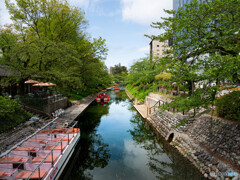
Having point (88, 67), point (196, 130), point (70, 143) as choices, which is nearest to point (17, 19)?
point (88, 67)

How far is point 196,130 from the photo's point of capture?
985 cm

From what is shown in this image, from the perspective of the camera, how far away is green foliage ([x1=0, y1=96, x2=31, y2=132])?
9.88 metres

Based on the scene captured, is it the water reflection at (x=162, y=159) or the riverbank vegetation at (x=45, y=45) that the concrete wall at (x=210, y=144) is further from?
the riverbank vegetation at (x=45, y=45)

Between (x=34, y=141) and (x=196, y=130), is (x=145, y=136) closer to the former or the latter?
(x=196, y=130)

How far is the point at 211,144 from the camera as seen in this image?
26.5 ft

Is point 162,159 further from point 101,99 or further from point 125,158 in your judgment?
point 101,99

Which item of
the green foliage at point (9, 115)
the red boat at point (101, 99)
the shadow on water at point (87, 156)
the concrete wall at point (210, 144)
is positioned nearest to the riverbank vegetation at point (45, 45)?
the green foliage at point (9, 115)

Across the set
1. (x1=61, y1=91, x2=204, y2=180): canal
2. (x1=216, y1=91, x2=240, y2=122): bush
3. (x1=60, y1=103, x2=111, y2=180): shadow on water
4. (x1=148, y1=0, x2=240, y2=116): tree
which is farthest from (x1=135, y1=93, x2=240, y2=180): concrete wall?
(x1=60, y1=103, x2=111, y2=180): shadow on water

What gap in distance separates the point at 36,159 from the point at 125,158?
578 cm

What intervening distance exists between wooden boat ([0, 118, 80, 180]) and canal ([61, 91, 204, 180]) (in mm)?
1352

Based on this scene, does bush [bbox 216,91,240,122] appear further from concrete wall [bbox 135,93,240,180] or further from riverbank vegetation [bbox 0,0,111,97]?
riverbank vegetation [bbox 0,0,111,97]

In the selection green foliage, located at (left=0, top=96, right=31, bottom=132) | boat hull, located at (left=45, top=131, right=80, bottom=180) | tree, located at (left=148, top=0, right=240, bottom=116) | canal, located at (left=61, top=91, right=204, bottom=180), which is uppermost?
tree, located at (left=148, top=0, right=240, bottom=116)

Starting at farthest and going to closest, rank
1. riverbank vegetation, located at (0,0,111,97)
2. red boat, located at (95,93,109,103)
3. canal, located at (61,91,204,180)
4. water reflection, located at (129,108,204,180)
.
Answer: red boat, located at (95,93,109,103)
riverbank vegetation, located at (0,0,111,97)
canal, located at (61,91,204,180)
water reflection, located at (129,108,204,180)

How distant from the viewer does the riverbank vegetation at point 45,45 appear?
13.6 meters
